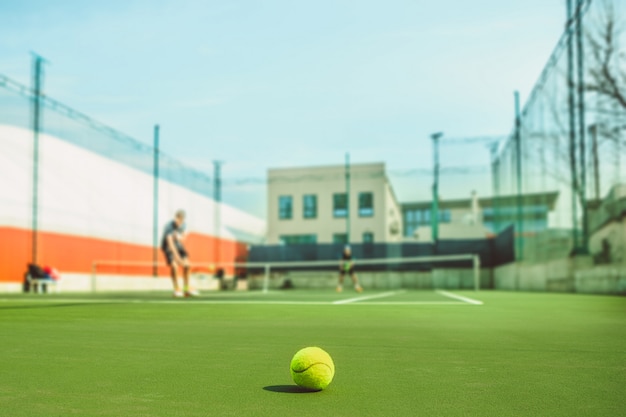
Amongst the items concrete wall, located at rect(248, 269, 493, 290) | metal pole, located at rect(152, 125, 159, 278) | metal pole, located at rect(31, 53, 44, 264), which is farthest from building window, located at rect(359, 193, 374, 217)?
metal pole, located at rect(31, 53, 44, 264)

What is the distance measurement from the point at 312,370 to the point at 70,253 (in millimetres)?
20929

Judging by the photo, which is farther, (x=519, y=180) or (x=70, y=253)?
(x=70, y=253)

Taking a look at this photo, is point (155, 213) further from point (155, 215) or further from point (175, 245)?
point (175, 245)

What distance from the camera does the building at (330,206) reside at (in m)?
39.5

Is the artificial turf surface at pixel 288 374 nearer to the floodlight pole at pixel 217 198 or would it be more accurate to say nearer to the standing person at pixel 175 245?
the standing person at pixel 175 245

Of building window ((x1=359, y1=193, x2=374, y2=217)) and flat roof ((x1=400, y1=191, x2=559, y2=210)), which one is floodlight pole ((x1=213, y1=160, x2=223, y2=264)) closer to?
flat roof ((x1=400, y1=191, x2=559, y2=210))

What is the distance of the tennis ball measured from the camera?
2.50m

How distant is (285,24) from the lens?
32.8 ft

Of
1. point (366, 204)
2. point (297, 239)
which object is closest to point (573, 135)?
point (366, 204)

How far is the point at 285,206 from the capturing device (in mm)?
42156

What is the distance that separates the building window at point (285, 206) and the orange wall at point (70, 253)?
34.3 feet

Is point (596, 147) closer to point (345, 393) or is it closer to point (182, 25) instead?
point (182, 25)

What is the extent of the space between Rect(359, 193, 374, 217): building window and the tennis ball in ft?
122

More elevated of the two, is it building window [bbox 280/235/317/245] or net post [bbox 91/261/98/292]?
building window [bbox 280/235/317/245]
